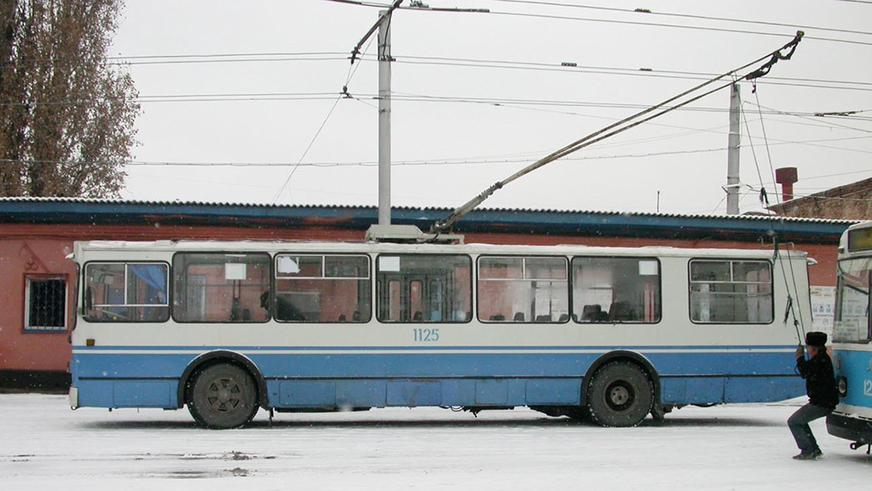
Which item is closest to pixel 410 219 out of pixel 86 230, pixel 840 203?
pixel 86 230

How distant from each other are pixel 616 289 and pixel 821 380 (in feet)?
15.6

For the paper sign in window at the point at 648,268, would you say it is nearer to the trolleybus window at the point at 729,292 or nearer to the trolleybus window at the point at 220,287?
the trolleybus window at the point at 729,292

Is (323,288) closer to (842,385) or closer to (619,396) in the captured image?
(619,396)

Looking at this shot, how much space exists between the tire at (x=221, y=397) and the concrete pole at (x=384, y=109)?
18.6 feet

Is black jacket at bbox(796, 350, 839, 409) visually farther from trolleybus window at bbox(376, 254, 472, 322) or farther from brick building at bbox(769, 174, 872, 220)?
brick building at bbox(769, 174, 872, 220)

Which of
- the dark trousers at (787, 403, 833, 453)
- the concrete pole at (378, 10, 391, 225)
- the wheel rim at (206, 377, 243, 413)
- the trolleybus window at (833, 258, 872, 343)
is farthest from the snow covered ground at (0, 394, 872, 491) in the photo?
the concrete pole at (378, 10, 391, 225)

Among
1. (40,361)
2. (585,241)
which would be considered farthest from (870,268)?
(40,361)

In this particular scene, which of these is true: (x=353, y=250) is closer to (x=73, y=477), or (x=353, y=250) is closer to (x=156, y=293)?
(x=156, y=293)

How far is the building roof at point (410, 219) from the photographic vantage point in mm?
24078

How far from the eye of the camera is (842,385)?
13.2 m

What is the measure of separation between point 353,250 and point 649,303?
4.83 m

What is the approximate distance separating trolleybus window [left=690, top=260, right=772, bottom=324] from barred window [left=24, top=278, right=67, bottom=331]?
1454cm

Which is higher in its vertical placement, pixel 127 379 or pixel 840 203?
pixel 840 203

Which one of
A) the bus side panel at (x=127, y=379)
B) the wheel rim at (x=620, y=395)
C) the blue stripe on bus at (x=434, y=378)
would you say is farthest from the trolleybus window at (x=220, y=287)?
the wheel rim at (x=620, y=395)
